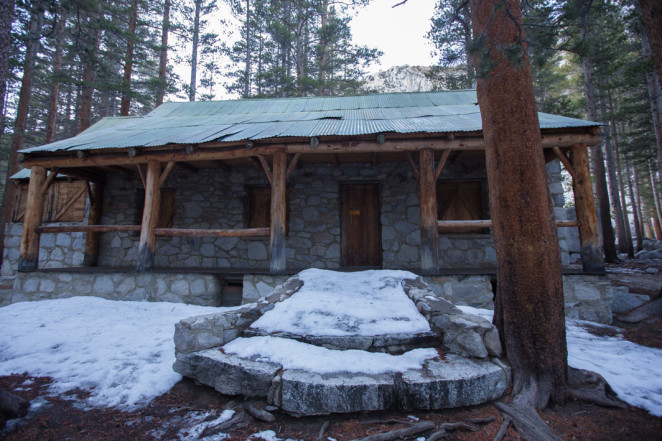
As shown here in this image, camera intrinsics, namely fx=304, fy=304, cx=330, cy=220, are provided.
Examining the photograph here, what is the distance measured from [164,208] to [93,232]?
5.78ft

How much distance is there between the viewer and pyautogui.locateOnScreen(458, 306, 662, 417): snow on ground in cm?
→ 241

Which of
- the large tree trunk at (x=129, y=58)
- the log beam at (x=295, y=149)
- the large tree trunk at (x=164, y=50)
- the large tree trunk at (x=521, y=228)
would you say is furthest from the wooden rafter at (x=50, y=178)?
the large tree trunk at (x=164, y=50)

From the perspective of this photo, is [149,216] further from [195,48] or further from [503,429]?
[195,48]

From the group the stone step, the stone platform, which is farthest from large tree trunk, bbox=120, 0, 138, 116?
the stone step

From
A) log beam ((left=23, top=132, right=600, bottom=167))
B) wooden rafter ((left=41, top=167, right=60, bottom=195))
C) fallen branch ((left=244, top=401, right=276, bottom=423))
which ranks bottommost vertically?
fallen branch ((left=244, top=401, right=276, bottom=423))

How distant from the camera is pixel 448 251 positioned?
6652 mm

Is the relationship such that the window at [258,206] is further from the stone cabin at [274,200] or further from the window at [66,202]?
the window at [66,202]

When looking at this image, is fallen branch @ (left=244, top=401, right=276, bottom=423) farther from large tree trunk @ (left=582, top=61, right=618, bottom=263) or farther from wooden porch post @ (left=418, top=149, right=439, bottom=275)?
large tree trunk @ (left=582, top=61, right=618, bottom=263)

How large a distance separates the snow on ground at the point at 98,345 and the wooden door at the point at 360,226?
3.43 meters

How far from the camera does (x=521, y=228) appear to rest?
8.14 feet

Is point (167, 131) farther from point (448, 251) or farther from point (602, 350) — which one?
point (602, 350)

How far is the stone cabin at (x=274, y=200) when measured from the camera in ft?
16.8

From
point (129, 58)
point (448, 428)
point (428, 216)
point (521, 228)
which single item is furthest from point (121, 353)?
point (129, 58)

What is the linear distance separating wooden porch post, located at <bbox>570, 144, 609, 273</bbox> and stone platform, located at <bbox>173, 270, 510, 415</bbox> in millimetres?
3441
